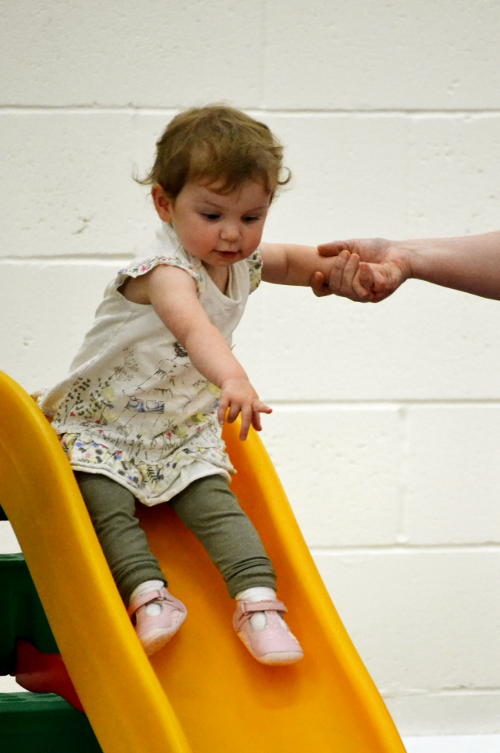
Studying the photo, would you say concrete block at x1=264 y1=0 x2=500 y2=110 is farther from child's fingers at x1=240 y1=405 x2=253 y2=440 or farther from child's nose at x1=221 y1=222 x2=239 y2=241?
child's fingers at x1=240 y1=405 x2=253 y2=440

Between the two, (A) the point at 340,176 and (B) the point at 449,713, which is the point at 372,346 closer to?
(A) the point at 340,176

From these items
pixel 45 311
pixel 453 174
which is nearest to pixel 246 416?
pixel 45 311

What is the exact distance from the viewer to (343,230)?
192 centimetres

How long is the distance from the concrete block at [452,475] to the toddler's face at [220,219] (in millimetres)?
893

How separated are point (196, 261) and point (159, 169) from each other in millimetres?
117

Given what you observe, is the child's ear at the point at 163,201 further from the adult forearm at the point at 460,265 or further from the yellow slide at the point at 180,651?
the adult forearm at the point at 460,265

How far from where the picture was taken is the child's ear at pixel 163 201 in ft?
3.96

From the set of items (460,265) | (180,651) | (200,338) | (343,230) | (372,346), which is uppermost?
(343,230)

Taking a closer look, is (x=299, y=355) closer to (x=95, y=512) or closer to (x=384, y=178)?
(x=384, y=178)

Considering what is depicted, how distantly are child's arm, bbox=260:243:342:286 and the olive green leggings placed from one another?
322mm

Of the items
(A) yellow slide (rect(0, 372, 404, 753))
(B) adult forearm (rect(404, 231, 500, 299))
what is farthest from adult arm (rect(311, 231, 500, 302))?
(A) yellow slide (rect(0, 372, 404, 753))

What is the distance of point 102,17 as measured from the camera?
71.7 inches

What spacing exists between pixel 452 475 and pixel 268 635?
37.4 inches

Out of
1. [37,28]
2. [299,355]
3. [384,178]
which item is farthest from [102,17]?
[299,355]
